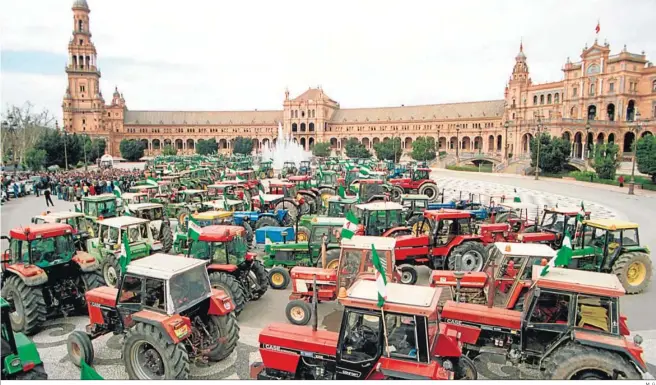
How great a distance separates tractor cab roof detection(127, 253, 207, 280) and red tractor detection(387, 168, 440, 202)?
59.7ft

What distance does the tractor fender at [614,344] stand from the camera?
4.93m

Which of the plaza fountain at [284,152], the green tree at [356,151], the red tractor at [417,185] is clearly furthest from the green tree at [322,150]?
the red tractor at [417,185]

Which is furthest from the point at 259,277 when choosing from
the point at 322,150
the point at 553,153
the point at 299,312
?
the point at 322,150

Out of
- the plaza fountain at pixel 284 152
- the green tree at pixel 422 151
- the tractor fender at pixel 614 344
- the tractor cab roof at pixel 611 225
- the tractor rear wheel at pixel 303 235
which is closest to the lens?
the tractor fender at pixel 614 344

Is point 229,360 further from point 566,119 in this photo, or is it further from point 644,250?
point 566,119

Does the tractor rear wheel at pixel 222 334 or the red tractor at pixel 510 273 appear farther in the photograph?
the red tractor at pixel 510 273

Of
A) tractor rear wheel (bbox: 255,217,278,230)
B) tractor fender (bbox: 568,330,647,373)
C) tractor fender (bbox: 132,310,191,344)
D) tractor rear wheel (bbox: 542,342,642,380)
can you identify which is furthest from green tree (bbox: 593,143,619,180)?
tractor fender (bbox: 132,310,191,344)

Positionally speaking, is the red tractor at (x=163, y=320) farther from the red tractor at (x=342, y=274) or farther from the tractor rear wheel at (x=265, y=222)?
the tractor rear wheel at (x=265, y=222)

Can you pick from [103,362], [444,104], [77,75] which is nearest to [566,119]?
[444,104]

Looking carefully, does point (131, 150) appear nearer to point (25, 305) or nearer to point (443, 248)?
point (25, 305)

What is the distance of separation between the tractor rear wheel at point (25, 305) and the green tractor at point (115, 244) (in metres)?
2.11

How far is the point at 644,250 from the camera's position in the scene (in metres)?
10.1

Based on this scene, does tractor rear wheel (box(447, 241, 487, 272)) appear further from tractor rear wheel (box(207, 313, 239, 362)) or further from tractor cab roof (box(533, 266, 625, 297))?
tractor rear wheel (box(207, 313, 239, 362))

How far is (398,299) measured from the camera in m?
4.76
